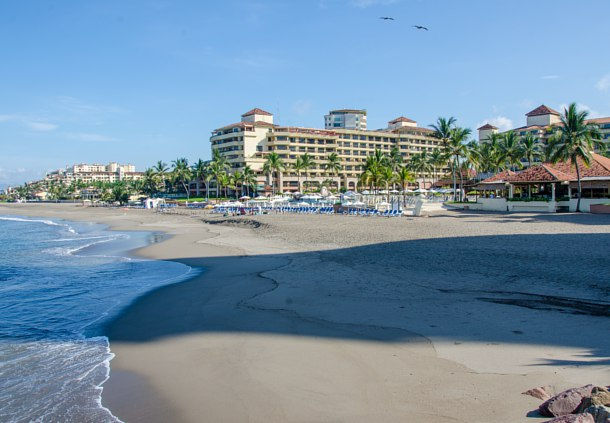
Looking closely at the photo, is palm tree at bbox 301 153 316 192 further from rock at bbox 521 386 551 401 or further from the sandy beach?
rock at bbox 521 386 551 401

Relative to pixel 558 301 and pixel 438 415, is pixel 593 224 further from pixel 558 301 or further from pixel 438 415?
pixel 438 415

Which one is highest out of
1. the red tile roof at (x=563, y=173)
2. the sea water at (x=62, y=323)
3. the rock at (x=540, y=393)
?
the red tile roof at (x=563, y=173)

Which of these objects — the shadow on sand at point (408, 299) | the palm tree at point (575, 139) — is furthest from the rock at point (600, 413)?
the palm tree at point (575, 139)

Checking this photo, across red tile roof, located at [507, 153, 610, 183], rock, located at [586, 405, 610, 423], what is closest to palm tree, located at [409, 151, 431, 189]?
red tile roof, located at [507, 153, 610, 183]

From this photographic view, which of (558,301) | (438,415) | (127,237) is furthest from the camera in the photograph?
(127,237)

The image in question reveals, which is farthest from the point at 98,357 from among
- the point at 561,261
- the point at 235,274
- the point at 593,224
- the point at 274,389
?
the point at 593,224

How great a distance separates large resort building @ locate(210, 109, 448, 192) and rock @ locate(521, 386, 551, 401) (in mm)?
86280

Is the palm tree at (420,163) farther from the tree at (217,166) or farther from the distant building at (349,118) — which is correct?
the distant building at (349,118)

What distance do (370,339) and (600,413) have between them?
15.5 feet

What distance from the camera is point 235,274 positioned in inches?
667

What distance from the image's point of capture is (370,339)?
906cm

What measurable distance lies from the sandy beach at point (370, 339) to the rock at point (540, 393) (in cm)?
11

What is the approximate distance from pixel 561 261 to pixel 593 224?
528 inches

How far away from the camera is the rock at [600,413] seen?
4.64m
